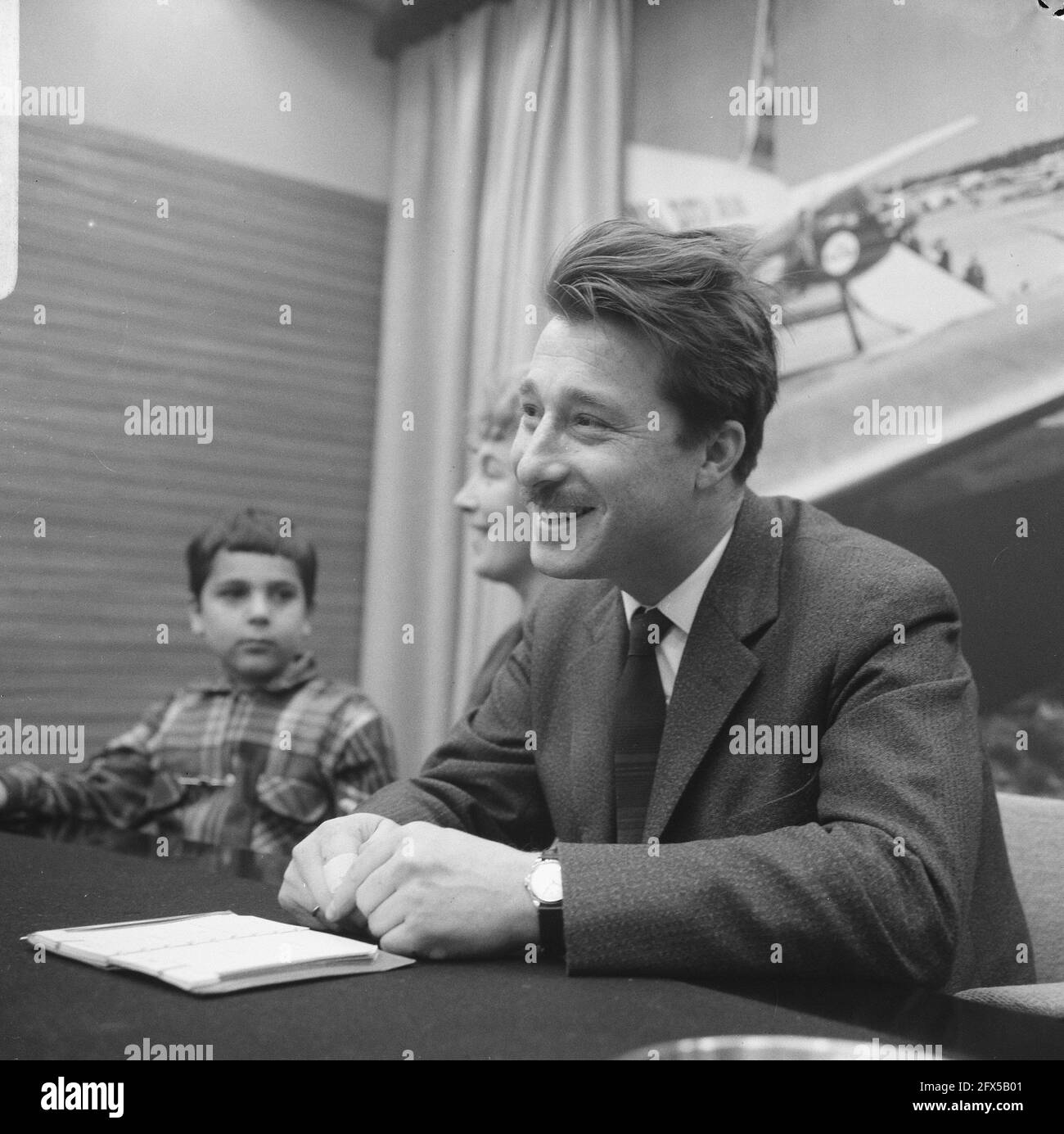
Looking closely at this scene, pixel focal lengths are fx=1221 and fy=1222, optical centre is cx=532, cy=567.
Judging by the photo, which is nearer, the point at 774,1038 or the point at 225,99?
the point at 774,1038

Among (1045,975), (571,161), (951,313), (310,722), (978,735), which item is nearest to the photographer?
(978,735)

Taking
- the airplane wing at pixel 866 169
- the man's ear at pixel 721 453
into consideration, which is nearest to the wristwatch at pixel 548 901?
the man's ear at pixel 721 453

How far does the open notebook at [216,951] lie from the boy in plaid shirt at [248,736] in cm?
96

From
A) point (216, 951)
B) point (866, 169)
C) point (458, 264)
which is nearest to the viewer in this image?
point (216, 951)

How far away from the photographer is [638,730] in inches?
56.9

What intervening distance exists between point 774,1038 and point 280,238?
3211 millimetres

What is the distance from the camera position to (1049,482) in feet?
8.16

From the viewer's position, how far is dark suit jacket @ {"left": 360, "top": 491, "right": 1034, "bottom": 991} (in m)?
1.06

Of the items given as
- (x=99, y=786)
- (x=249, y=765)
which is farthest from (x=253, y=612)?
(x=99, y=786)

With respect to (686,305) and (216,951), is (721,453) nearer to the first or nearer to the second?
(686,305)

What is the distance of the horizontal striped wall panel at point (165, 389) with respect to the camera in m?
2.34

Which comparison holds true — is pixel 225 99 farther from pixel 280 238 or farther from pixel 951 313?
pixel 951 313

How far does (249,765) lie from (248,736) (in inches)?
2.5
